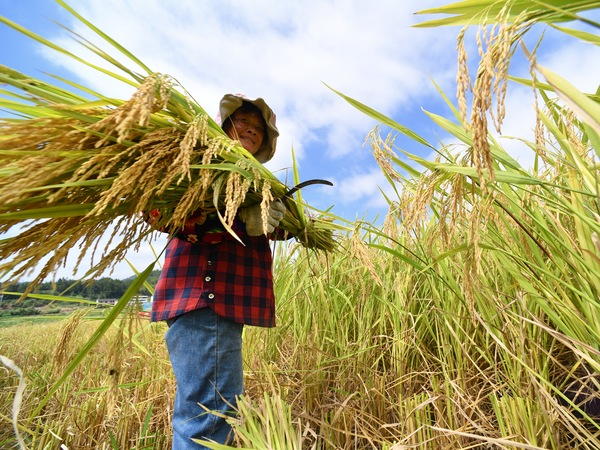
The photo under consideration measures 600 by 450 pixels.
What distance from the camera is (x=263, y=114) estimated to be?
206 centimetres

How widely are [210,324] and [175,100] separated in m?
0.97

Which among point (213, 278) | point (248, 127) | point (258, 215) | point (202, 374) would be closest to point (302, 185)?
point (258, 215)

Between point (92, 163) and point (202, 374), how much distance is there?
1.05 metres

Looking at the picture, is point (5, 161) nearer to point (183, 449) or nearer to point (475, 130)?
point (475, 130)

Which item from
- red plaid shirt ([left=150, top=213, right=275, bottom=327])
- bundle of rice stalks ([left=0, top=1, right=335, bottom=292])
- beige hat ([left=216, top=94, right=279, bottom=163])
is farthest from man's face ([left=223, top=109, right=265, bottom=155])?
bundle of rice stalks ([left=0, top=1, right=335, bottom=292])

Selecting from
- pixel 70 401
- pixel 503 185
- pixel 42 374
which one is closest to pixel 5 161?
pixel 503 185

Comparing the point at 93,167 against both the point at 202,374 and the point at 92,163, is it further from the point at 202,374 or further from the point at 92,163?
the point at 202,374

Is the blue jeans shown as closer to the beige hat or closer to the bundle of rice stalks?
the bundle of rice stalks

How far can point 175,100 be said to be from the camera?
1107mm

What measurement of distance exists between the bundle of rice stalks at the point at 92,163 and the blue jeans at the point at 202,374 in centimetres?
63

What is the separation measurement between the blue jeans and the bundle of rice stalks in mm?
627

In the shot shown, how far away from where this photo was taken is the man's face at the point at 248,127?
2039mm

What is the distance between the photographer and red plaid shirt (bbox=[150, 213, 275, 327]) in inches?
67.6

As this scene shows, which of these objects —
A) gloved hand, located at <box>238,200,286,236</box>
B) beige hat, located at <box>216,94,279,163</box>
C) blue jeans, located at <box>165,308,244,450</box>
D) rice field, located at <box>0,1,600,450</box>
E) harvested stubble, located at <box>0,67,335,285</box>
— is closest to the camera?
harvested stubble, located at <box>0,67,335,285</box>
